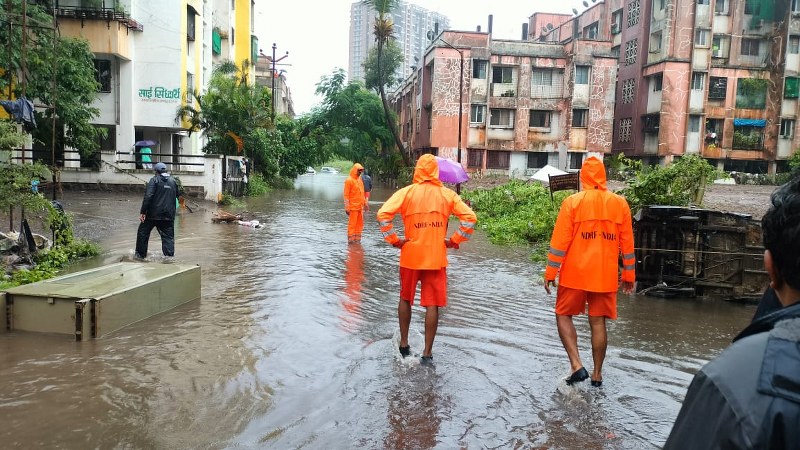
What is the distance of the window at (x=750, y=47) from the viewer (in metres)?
42.2

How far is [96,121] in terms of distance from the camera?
2792cm

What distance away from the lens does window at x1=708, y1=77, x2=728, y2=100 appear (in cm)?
4172

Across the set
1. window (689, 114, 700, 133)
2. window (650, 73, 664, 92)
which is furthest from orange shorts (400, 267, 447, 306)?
window (689, 114, 700, 133)

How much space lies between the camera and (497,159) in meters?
43.5

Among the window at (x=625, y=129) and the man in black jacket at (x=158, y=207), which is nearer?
the man in black jacket at (x=158, y=207)

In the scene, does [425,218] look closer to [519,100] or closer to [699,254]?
[699,254]

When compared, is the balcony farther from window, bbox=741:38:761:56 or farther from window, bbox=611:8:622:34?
window, bbox=741:38:761:56

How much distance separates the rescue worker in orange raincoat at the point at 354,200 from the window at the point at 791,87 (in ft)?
127

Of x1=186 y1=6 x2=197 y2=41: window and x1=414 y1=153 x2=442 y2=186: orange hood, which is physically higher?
x1=186 y1=6 x2=197 y2=41: window

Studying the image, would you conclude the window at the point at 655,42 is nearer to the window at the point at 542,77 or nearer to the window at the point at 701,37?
the window at the point at 701,37

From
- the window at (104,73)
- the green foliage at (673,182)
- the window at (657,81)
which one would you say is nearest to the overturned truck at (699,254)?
the green foliage at (673,182)

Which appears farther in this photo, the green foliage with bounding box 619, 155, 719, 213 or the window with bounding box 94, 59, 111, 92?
the window with bounding box 94, 59, 111, 92

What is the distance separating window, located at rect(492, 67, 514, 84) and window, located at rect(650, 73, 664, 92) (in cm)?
960

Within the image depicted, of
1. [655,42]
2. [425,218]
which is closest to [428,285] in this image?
[425,218]
